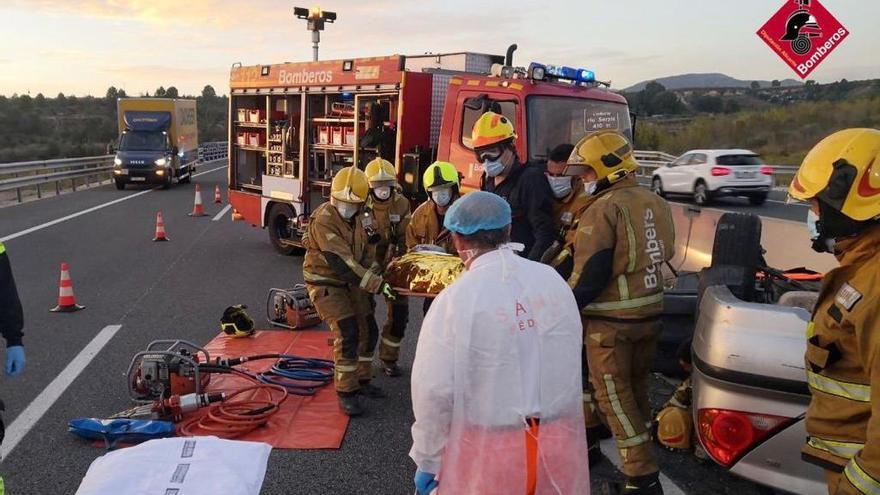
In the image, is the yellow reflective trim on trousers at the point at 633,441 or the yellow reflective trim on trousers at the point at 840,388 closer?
the yellow reflective trim on trousers at the point at 840,388

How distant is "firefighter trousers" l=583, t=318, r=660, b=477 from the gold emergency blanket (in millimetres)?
1287

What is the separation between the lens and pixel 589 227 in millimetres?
3426

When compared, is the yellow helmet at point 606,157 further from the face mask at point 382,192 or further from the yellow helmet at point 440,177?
the face mask at point 382,192

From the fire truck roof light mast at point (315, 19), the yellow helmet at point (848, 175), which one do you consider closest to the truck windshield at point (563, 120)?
the yellow helmet at point (848, 175)

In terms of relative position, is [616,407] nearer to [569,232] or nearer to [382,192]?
[569,232]

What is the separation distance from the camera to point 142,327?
7.19m

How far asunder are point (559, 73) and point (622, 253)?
4.58 meters

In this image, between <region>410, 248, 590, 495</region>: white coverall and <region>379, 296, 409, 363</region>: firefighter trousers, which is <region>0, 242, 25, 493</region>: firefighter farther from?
<region>379, 296, 409, 363</region>: firefighter trousers

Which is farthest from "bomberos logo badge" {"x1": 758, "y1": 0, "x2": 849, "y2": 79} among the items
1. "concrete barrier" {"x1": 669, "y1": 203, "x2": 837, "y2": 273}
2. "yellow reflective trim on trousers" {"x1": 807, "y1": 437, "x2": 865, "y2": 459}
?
"yellow reflective trim on trousers" {"x1": 807, "y1": 437, "x2": 865, "y2": 459}

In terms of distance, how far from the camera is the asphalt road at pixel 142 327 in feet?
13.4

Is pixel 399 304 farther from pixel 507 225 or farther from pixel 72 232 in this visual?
pixel 72 232

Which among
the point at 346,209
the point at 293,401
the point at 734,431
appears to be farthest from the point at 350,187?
the point at 734,431

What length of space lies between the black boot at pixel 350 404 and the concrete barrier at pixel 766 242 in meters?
→ 3.33

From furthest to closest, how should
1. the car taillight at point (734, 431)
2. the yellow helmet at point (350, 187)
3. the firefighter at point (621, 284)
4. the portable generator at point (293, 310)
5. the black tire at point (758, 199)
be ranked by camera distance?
the black tire at point (758, 199) → the portable generator at point (293, 310) → the yellow helmet at point (350, 187) → the firefighter at point (621, 284) → the car taillight at point (734, 431)
